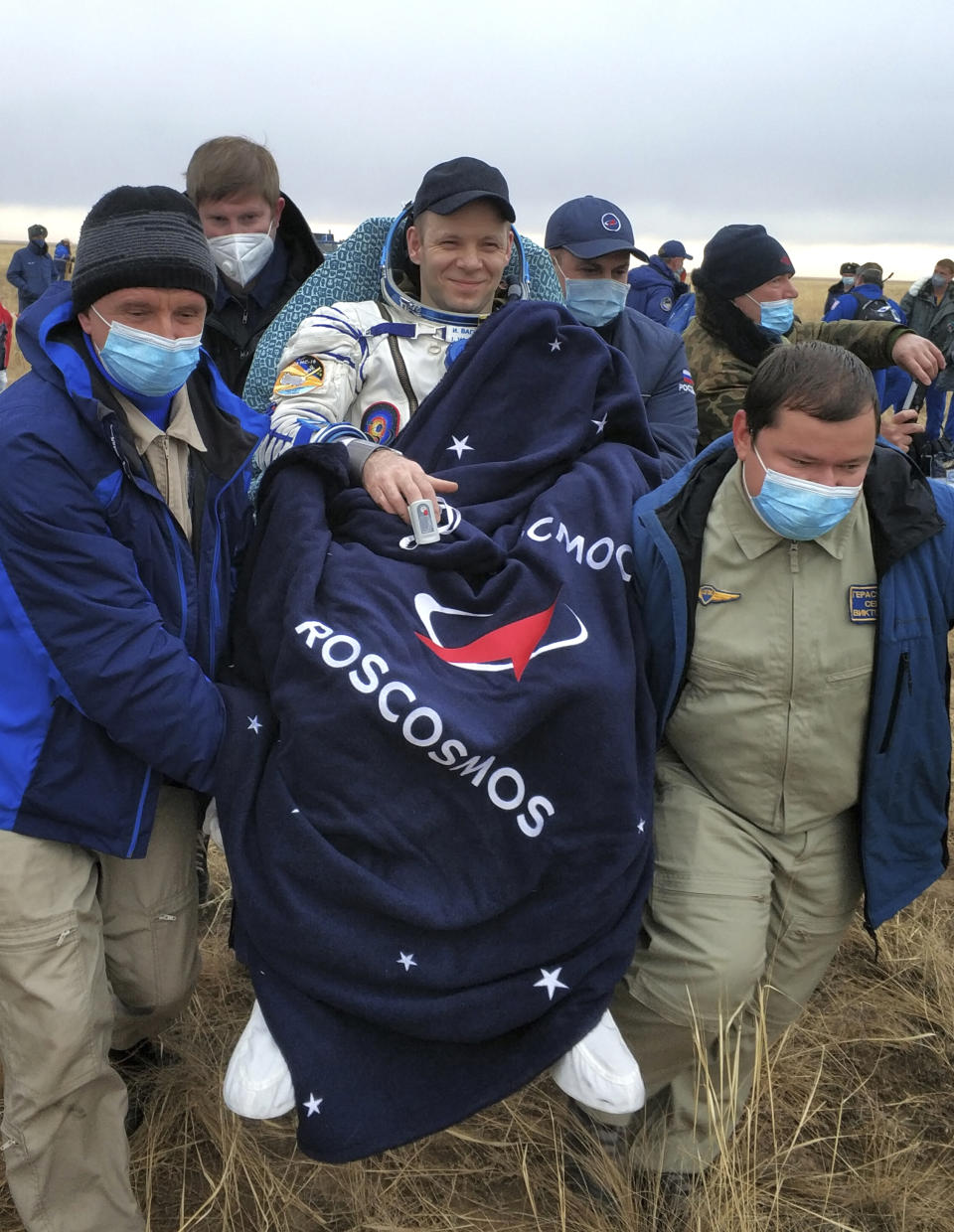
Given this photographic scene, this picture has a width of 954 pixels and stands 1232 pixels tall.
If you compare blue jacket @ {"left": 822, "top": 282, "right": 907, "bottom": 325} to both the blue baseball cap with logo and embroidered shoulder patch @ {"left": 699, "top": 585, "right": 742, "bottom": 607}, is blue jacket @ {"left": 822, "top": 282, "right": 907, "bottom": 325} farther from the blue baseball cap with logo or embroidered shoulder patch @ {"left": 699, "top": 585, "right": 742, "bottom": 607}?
embroidered shoulder patch @ {"left": 699, "top": 585, "right": 742, "bottom": 607}

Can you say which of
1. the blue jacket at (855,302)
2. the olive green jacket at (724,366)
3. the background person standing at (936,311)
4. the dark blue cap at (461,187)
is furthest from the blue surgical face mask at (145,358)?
the background person standing at (936,311)

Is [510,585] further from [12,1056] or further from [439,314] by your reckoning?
[12,1056]

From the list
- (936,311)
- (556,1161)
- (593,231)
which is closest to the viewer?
(556,1161)

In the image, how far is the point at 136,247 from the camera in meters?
2.16

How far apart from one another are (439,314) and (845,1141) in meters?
2.35

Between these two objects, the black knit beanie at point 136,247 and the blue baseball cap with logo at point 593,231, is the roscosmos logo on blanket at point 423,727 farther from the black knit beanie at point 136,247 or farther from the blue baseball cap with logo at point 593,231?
the blue baseball cap with logo at point 593,231

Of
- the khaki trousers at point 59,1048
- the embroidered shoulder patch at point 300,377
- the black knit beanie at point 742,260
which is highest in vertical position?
the black knit beanie at point 742,260

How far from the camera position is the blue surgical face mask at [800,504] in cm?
222


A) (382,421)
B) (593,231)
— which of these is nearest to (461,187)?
(382,421)

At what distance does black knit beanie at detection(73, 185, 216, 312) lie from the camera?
2154mm

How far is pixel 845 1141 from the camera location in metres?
2.79

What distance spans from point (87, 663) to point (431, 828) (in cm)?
72

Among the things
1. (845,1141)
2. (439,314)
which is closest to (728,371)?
(439,314)

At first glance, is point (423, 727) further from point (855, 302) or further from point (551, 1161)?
point (855, 302)
